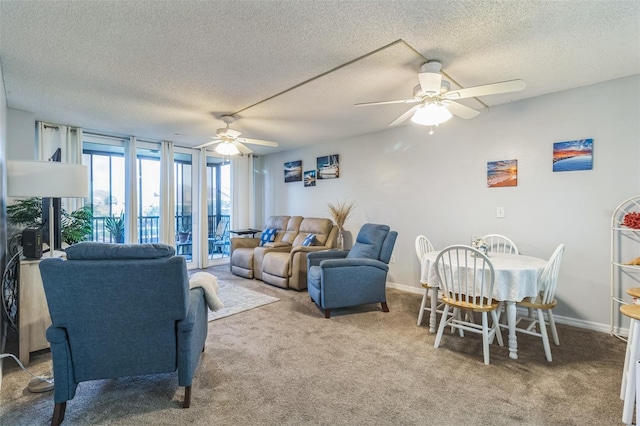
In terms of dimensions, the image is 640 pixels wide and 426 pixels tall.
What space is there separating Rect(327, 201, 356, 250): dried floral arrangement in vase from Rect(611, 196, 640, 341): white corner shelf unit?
10.4 ft

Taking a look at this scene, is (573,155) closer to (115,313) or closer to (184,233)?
(115,313)

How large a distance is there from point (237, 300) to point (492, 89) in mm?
3483

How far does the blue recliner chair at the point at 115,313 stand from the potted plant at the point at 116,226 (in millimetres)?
4028

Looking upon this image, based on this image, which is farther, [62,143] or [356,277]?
[62,143]

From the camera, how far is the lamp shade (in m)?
2.32

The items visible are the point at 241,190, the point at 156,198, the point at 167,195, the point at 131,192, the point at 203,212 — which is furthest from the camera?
the point at 241,190

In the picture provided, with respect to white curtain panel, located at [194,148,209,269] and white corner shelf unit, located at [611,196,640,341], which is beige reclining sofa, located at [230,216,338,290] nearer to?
white curtain panel, located at [194,148,209,269]

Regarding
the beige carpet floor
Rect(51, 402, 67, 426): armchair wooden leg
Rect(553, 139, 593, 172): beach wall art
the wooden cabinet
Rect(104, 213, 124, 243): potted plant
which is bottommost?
the beige carpet floor

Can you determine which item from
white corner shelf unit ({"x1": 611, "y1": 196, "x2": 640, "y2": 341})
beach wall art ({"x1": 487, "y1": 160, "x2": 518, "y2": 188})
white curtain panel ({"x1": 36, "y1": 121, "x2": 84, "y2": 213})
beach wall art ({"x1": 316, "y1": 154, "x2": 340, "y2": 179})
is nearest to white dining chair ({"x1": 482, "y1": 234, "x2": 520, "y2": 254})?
beach wall art ({"x1": 487, "y1": 160, "x2": 518, "y2": 188})

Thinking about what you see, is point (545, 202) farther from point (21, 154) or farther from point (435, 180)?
point (21, 154)

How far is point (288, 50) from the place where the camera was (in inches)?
91.4

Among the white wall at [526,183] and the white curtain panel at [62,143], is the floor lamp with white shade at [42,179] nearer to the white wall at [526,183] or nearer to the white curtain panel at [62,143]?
the white curtain panel at [62,143]

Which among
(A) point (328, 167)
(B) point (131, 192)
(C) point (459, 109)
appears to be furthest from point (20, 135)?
(C) point (459, 109)

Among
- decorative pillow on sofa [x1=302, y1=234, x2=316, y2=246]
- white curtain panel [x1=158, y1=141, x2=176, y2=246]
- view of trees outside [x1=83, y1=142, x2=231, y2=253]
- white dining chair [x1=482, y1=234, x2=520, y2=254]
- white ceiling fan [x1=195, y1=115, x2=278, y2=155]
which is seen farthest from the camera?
white curtain panel [x1=158, y1=141, x2=176, y2=246]
